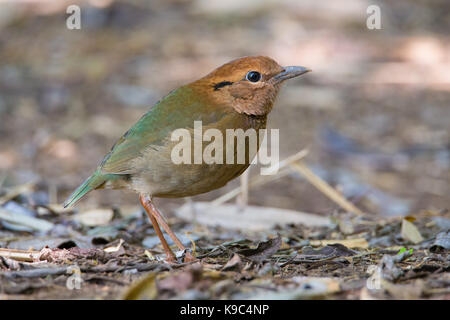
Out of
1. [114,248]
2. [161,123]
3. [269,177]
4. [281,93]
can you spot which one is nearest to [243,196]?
[269,177]

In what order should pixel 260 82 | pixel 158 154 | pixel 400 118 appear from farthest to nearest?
pixel 400 118 → pixel 260 82 → pixel 158 154

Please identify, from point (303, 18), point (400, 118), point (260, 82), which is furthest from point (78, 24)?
point (260, 82)

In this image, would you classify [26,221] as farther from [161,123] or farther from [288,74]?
[288,74]
